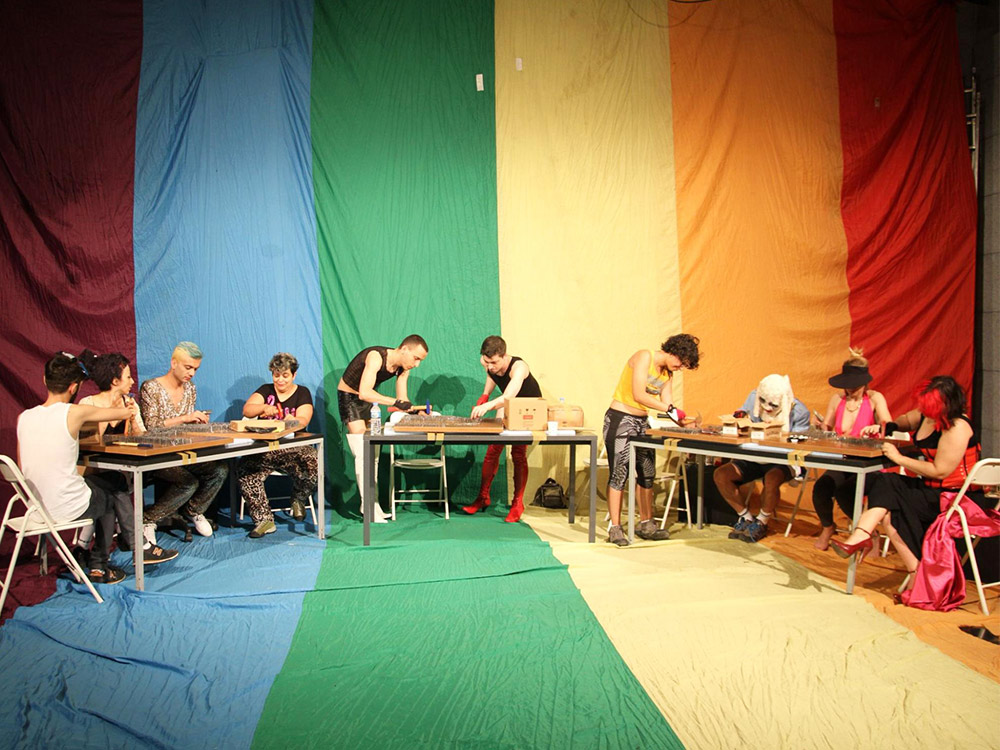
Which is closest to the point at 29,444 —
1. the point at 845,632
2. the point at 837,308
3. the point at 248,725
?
the point at 248,725

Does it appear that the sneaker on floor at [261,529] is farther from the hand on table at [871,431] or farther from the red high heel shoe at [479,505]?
the hand on table at [871,431]

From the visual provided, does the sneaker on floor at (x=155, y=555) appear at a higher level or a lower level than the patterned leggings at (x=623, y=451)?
lower

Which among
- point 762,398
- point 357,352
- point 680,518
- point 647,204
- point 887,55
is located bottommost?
point 680,518

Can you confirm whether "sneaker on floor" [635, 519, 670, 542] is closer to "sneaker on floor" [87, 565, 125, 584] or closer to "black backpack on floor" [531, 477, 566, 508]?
"black backpack on floor" [531, 477, 566, 508]

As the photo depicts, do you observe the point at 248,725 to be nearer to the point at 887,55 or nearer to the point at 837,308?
the point at 837,308

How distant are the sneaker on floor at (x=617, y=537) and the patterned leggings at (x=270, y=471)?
86.8 inches

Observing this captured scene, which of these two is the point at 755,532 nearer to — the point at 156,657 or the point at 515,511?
the point at 515,511

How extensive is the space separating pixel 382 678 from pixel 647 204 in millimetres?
4826

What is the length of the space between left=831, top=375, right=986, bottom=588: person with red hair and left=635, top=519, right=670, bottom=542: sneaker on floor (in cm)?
139

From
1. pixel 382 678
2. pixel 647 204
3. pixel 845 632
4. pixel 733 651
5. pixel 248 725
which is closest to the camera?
pixel 248 725

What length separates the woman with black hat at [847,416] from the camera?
4625 mm

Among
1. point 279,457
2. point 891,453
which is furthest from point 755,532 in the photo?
point 279,457

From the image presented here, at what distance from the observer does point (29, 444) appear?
139 inches

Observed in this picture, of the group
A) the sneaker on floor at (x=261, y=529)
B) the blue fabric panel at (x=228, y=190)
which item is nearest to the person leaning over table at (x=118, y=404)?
the sneaker on floor at (x=261, y=529)
